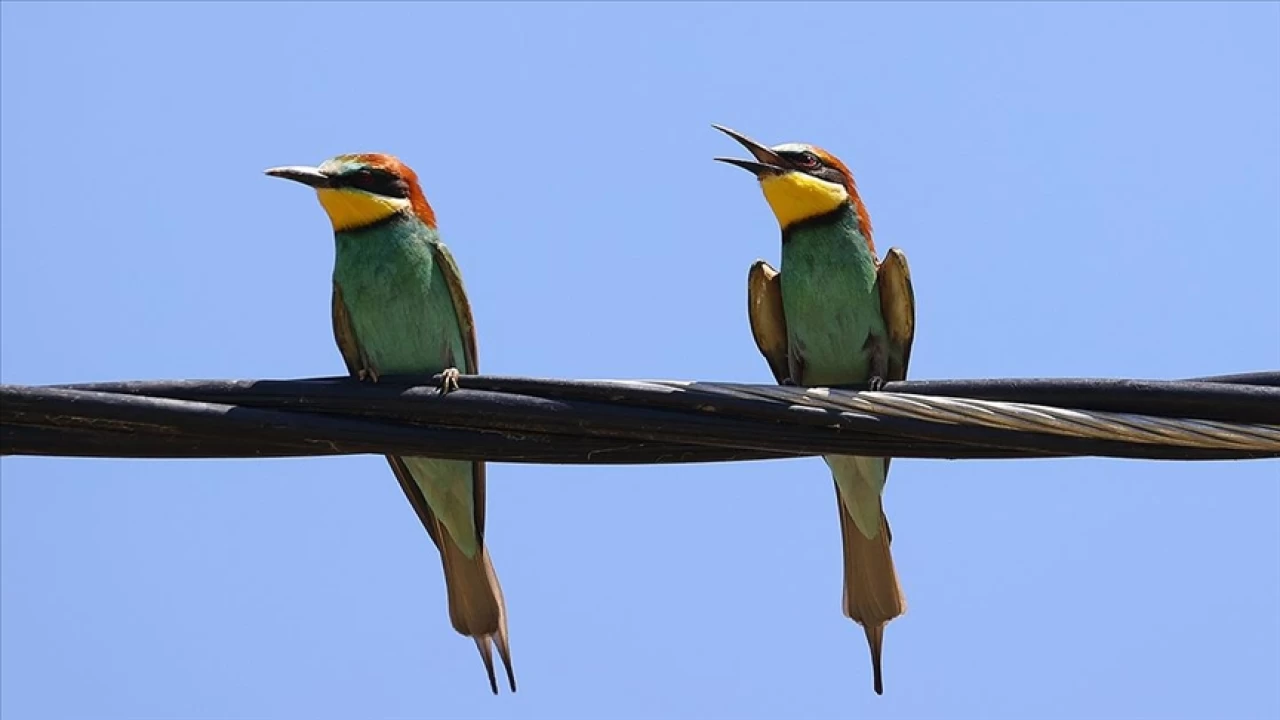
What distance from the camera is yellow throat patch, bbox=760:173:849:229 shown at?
4.76 metres

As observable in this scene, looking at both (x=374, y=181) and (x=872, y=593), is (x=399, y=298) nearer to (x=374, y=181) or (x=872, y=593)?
(x=374, y=181)

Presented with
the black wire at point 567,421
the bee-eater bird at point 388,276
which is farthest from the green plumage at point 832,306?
the black wire at point 567,421

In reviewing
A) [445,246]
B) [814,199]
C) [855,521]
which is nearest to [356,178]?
[445,246]

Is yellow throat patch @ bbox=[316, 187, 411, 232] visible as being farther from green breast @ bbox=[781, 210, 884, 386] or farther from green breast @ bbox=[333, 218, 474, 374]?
green breast @ bbox=[781, 210, 884, 386]

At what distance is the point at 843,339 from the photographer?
Result: 4.57 metres

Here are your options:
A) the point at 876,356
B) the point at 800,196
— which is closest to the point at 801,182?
the point at 800,196

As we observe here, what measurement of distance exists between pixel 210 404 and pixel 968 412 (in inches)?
47.5

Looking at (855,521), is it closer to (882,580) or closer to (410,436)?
(882,580)

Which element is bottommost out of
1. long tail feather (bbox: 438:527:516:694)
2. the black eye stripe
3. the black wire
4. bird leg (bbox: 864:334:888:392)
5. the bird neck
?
long tail feather (bbox: 438:527:516:694)

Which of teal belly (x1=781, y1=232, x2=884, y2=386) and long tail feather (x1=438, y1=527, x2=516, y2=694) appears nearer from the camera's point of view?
long tail feather (x1=438, y1=527, x2=516, y2=694)

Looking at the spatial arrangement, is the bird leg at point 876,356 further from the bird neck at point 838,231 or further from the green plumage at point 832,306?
the bird neck at point 838,231

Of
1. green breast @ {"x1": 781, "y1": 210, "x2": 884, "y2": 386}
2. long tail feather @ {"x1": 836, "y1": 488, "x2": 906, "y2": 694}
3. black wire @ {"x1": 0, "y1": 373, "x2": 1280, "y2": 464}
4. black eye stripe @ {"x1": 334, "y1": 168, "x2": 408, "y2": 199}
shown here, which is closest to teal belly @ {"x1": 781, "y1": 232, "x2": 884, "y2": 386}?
green breast @ {"x1": 781, "y1": 210, "x2": 884, "y2": 386}

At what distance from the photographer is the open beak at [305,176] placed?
4.64 m

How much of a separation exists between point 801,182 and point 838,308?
1.37 feet
